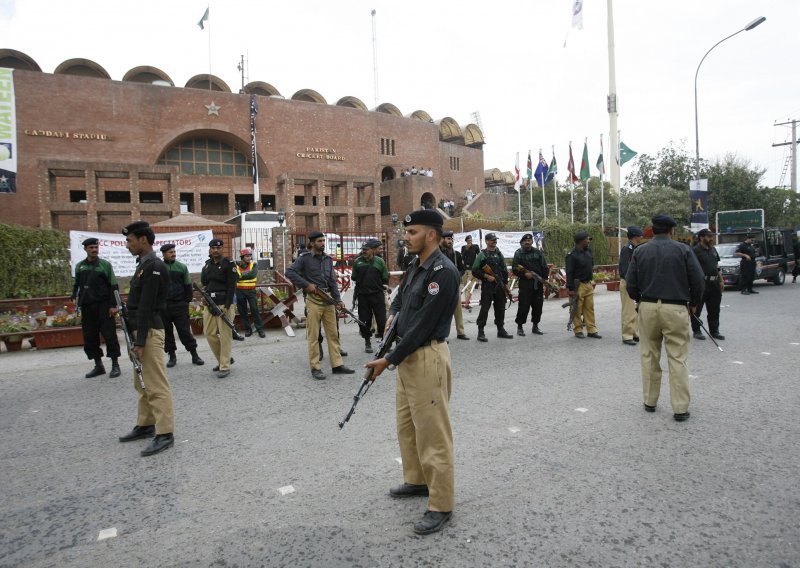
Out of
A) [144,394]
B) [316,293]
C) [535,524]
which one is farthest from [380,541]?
[316,293]

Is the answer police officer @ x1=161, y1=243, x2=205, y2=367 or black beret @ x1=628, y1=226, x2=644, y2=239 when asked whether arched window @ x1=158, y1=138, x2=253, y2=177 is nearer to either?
police officer @ x1=161, y1=243, x2=205, y2=367

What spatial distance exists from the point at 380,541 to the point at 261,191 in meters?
40.6

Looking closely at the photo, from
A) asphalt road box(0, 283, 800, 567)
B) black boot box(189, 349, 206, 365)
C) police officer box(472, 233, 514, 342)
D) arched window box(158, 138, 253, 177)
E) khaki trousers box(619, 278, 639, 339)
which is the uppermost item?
arched window box(158, 138, 253, 177)

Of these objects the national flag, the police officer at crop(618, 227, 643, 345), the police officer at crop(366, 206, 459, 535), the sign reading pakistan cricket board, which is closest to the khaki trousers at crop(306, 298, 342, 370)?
the police officer at crop(366, 206, 459, 535)

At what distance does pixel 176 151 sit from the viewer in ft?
130

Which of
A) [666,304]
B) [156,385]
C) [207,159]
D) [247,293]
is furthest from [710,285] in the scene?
[207,159]

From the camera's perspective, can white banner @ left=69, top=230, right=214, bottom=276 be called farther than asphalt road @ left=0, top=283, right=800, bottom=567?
Yes

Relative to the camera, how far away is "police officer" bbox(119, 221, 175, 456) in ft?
13.8

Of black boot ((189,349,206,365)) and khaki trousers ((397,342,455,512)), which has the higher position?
khaki trousers ((397,342,455,512))

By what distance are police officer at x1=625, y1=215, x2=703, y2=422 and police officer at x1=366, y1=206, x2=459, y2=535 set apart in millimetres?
2632

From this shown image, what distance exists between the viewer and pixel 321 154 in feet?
141

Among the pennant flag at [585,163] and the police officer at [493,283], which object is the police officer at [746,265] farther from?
the pennant flag at [585,163]

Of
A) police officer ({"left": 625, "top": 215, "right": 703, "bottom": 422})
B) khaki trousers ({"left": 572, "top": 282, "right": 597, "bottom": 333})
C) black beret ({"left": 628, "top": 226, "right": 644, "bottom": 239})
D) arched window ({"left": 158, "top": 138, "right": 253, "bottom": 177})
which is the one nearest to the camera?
police officer ({"left": 625, "top": 215, "right": 703, "bottom": 422})

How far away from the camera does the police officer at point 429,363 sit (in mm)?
2871
